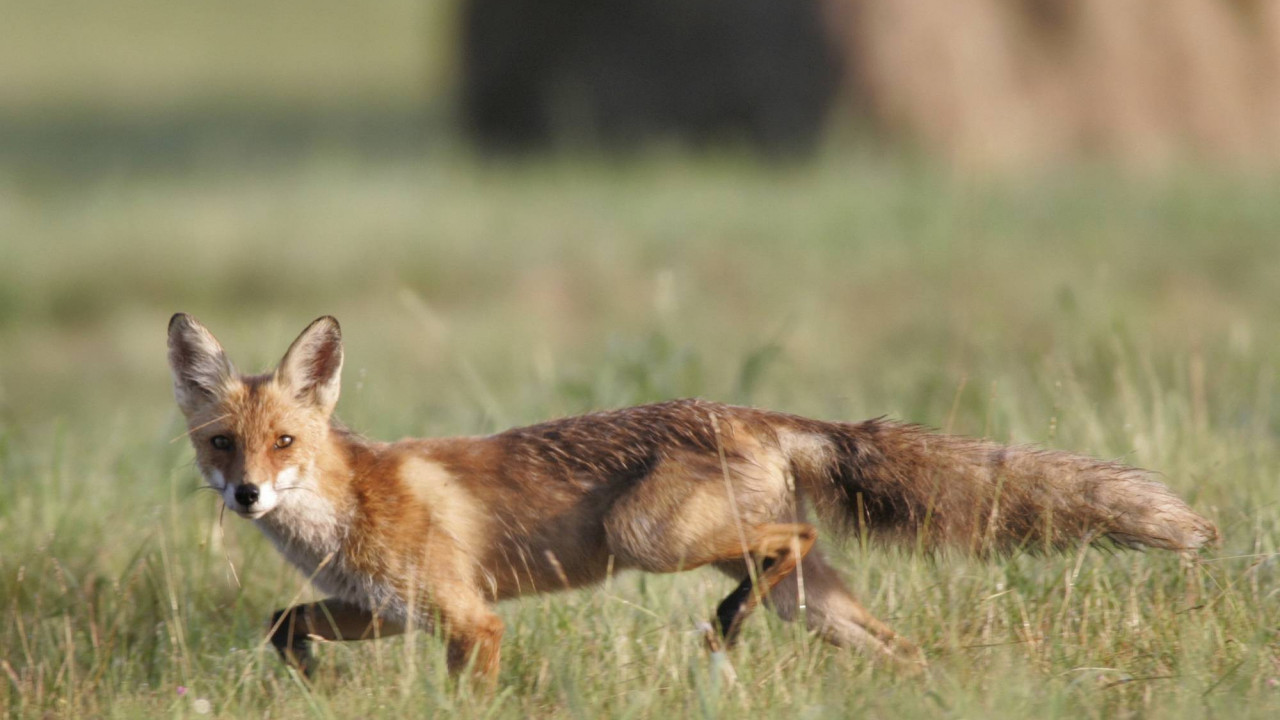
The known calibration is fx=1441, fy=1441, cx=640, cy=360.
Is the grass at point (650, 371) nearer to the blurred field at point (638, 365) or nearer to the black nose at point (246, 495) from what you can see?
the blurred field at point (638, 365)

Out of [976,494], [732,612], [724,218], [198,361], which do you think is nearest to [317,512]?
[198,361]

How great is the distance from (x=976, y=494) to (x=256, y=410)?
2.24 m

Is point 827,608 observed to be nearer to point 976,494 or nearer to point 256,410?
point 976,494

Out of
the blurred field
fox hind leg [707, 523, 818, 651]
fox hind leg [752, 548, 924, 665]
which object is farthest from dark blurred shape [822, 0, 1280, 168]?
fox hind leg [707, 523, 818, 651]

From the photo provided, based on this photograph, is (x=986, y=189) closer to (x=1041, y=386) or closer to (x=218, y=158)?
(x=1041, y=386)

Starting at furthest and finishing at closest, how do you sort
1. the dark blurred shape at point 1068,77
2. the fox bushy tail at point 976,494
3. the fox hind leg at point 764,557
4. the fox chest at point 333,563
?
the dark blurred shape at point 1068,77 → the fox chest at point 333,563 → the fox hind leg at point 764,557 → the fox bushy tail at point 976,494

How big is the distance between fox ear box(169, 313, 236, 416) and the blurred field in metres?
0.79

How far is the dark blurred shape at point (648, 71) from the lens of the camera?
13448 mm

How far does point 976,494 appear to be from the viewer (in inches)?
172

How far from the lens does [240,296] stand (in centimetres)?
1162

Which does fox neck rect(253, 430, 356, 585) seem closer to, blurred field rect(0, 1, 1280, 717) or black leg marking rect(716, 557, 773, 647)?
blurred field rect(0, 1, 1280, 717)

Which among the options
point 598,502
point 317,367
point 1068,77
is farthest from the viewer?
point 1068,77

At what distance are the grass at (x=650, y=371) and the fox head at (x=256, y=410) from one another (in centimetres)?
53

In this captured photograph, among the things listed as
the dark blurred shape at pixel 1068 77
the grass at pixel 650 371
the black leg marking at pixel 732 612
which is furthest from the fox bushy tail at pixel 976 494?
the dark blurred shape at pixel 1068 77
